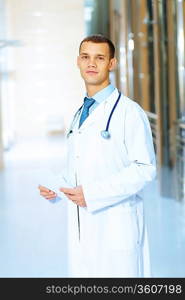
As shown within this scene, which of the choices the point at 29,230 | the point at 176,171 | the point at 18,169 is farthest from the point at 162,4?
the point at 18,169

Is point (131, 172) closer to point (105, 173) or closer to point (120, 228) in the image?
point (105, 173)

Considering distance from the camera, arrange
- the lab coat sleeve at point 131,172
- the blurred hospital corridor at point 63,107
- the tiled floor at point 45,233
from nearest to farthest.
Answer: the lab coat sleeve at point 131,172 → the tiled floor at point 45,233 → the blurred hospital corridor at point 63,107

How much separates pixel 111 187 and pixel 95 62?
1.52ft

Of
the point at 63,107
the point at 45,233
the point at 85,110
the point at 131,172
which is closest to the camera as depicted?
the point at 131,172

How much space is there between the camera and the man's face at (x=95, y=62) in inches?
74.2

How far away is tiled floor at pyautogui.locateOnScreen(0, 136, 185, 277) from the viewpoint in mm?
3947

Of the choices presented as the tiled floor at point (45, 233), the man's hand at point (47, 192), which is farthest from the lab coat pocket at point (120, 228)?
the tiled floor at point (45, 233)

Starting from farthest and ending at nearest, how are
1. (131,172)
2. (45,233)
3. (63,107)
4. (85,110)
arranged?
(63,107)
(45,233)
(85,110)
(131,172)

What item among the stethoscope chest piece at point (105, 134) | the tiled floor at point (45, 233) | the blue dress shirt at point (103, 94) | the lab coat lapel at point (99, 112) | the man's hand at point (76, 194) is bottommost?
the tiled floor at point (45, 233)

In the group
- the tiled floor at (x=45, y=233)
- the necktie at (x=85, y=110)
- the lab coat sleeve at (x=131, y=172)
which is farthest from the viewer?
the tiled floor at (x=45, y=233)

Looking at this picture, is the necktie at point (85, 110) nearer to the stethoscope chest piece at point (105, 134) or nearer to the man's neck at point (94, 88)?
the man's neck at point (94, 88)

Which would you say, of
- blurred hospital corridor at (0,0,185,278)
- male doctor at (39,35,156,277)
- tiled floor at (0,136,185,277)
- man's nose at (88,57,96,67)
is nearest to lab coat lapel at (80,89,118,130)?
male doctor at (39,35,156,277)

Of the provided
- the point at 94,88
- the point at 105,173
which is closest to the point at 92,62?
the point at 94,88

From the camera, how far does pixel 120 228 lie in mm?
1970
